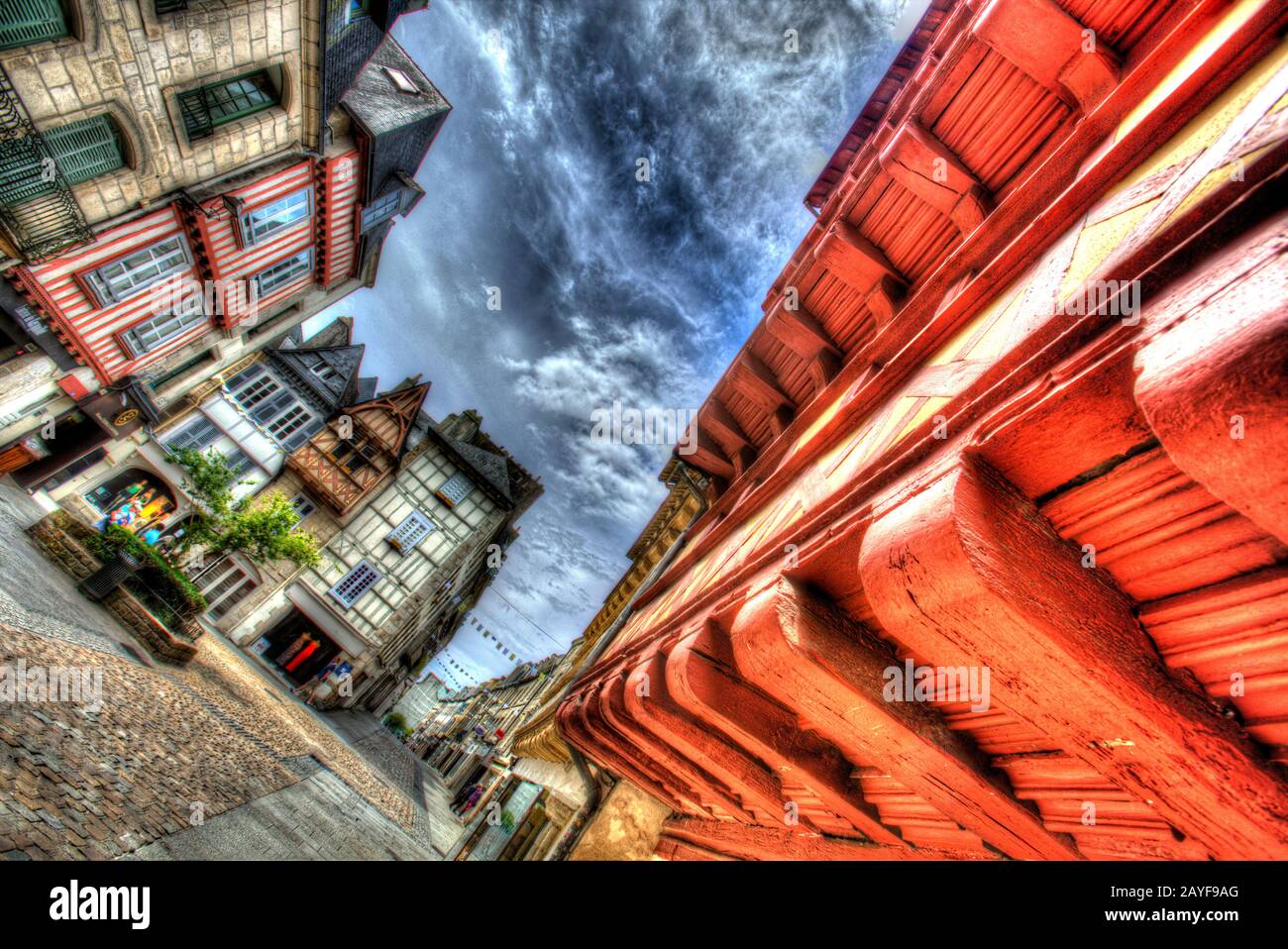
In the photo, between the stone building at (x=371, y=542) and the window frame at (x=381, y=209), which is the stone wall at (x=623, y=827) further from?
the stone building at (x=371, y=542)

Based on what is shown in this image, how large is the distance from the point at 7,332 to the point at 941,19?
18.9 m

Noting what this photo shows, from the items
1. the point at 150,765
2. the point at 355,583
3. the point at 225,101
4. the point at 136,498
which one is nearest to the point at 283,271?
the point at 225,101

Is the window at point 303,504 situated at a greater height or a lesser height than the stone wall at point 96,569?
greater

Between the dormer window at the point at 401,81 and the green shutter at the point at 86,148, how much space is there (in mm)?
12222

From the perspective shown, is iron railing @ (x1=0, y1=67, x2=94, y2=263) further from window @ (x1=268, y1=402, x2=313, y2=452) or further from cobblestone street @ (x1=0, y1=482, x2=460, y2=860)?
window @ (x1=268, y1=402, x2=313, y2=452)

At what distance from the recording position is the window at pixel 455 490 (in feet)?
98.1

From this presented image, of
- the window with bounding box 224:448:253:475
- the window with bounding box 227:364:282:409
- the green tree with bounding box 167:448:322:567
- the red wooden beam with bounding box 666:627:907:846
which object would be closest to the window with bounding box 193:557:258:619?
the window with bounding box 224:448:253:475

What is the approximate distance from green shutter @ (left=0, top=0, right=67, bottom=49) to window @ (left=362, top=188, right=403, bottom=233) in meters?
10.5

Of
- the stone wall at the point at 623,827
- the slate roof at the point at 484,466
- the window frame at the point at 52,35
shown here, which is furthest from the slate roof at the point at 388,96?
the stone wall at the point at 623,827

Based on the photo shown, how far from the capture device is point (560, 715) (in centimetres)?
599

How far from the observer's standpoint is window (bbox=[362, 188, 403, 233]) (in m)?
20.1

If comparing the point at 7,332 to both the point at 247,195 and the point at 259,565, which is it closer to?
the point at 247,195
